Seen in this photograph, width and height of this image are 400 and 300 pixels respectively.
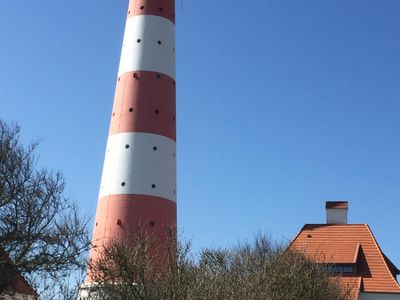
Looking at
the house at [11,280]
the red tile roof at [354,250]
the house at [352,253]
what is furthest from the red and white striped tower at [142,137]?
the red tile roof at [354,250]

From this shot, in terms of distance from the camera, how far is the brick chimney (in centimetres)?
3841

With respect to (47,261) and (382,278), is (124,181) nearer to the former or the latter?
(47,261)

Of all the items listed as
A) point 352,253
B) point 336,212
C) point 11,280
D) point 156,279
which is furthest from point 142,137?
point 336,212

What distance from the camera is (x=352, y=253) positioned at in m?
34.2

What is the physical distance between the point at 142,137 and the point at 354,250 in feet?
50.1

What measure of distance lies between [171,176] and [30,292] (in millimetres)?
9372

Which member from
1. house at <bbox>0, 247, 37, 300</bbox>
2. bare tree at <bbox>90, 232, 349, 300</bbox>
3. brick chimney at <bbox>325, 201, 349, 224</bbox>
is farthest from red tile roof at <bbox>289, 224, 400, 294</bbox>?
house at <bbox>0, 247, 37, 300</bbox>

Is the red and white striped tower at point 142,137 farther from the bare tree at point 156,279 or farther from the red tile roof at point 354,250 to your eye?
the red tile roof at point 354,250

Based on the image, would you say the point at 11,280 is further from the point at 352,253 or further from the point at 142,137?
the point at 352,253

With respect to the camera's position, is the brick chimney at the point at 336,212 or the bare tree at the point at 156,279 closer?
the bare tree at the point at 156,279

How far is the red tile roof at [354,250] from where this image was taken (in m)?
32.7

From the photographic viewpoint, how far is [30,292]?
1634 cm

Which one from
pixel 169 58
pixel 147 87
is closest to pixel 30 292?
pixel 147 87

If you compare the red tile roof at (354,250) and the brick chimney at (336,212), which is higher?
the brick chimney at (336,212)
